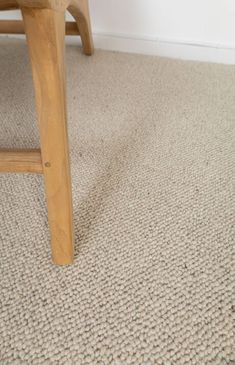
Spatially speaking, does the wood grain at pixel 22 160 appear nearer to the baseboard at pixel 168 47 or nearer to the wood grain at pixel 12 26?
the wood grain at pixel 12 26

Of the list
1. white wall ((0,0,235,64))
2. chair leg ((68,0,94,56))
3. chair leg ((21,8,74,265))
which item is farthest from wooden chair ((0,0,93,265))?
white wall ((0,0,235,64))

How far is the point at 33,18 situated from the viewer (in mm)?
314

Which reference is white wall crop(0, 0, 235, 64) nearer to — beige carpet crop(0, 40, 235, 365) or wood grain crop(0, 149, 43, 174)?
beige carpet crop(0, 40, 235, 365)

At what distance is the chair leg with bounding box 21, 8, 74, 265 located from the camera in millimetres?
321

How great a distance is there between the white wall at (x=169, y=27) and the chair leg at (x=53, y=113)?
0.67 meters

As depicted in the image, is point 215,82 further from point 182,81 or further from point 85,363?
point 85,363

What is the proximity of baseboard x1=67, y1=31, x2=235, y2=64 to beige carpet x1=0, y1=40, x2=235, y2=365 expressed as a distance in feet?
0.57

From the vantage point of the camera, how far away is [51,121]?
0.36 m

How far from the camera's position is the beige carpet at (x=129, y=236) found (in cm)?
38

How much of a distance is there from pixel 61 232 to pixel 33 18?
0.86 ft

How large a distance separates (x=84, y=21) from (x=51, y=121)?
0.63m

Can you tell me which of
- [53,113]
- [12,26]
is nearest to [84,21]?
[12,26]

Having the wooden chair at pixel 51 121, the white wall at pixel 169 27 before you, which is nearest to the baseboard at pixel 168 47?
the white wall at pixel 169 27

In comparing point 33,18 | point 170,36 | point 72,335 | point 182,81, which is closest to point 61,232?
point 72,335
